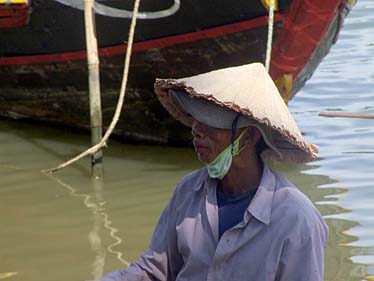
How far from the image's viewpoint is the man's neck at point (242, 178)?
2932 millimetres

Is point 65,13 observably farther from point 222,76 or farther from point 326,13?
point 222,76

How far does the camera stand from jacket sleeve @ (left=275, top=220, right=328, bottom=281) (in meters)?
2.72

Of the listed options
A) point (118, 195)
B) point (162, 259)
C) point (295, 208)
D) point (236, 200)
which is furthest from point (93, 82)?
point (295, 208)

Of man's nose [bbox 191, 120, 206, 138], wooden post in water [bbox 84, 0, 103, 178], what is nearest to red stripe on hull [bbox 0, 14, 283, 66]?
wooden post in water [bbox 84, 0, 103, 178]

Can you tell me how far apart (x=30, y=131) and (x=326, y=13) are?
249cm

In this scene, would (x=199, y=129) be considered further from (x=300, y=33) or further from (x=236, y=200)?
(x=300, y=33)

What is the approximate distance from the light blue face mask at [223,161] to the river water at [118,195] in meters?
2.13

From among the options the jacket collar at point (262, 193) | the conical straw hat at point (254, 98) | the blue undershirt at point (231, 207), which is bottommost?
the blue undershirt at point (231, 207)

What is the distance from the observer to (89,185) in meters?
6.36

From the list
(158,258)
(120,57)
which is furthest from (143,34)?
(158,258)

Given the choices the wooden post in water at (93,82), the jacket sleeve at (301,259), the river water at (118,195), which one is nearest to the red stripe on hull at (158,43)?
the wooden post in water at (93,82)

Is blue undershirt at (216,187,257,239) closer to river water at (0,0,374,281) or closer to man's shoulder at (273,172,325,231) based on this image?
man's shoulder at (273,172,325,231)

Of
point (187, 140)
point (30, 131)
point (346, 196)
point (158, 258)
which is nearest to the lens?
point (158, 258)

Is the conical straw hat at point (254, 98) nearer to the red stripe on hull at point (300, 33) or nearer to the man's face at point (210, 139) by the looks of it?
the man's face at point (210, 139)
